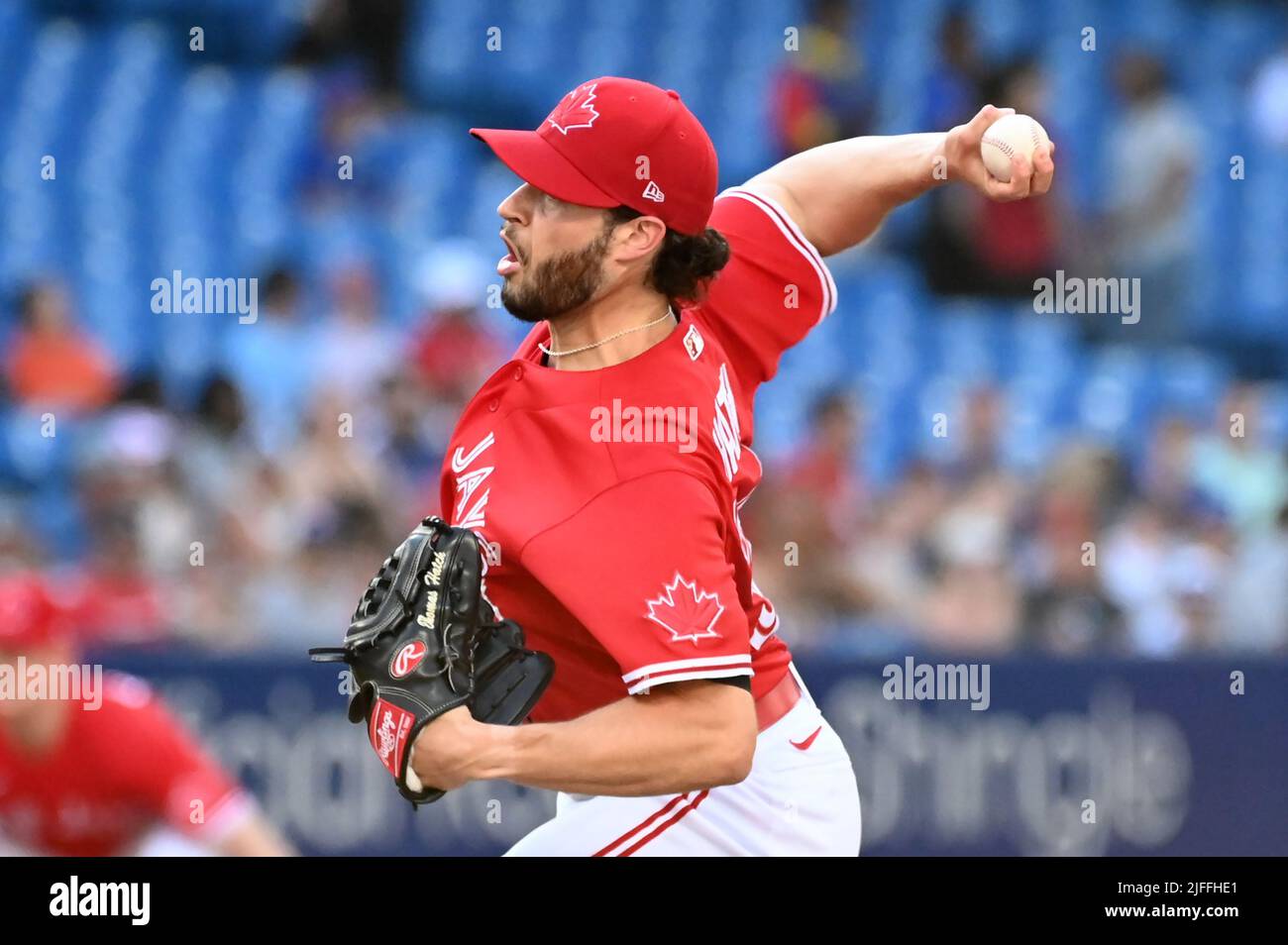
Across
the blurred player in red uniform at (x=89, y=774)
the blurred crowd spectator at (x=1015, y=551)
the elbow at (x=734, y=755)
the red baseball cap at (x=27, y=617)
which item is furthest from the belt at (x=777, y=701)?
the blurred crowd spectator at (x=1015, y=551)

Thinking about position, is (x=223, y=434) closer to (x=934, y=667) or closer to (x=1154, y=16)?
(x=934, y=667)

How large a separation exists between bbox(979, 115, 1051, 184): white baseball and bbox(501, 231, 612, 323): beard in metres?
0.83

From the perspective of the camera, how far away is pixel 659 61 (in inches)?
444

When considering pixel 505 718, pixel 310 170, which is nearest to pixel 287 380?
pixel 310 170

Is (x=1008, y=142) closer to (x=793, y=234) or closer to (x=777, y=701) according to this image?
(x=793, y=234)

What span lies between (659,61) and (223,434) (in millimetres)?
4266

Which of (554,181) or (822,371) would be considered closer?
(554,181)

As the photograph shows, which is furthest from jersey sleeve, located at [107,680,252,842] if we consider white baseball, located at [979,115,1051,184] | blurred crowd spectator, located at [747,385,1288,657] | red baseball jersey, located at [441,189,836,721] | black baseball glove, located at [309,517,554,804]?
blurred crowd spectator, located at [747,385,1288,657]

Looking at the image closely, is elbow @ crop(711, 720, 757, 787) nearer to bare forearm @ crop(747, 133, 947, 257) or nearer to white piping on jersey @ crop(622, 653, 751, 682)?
white piping on jersey @ crop(622, 653, 751, 682)

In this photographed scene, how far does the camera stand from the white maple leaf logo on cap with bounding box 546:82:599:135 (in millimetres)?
3857

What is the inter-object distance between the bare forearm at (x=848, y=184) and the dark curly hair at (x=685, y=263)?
40 centimetres

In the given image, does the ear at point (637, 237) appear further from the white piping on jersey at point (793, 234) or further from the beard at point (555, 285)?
the white piping on jersey at point (793, 234)

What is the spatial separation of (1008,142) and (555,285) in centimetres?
95

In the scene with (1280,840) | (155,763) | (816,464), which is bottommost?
(1280,840)
